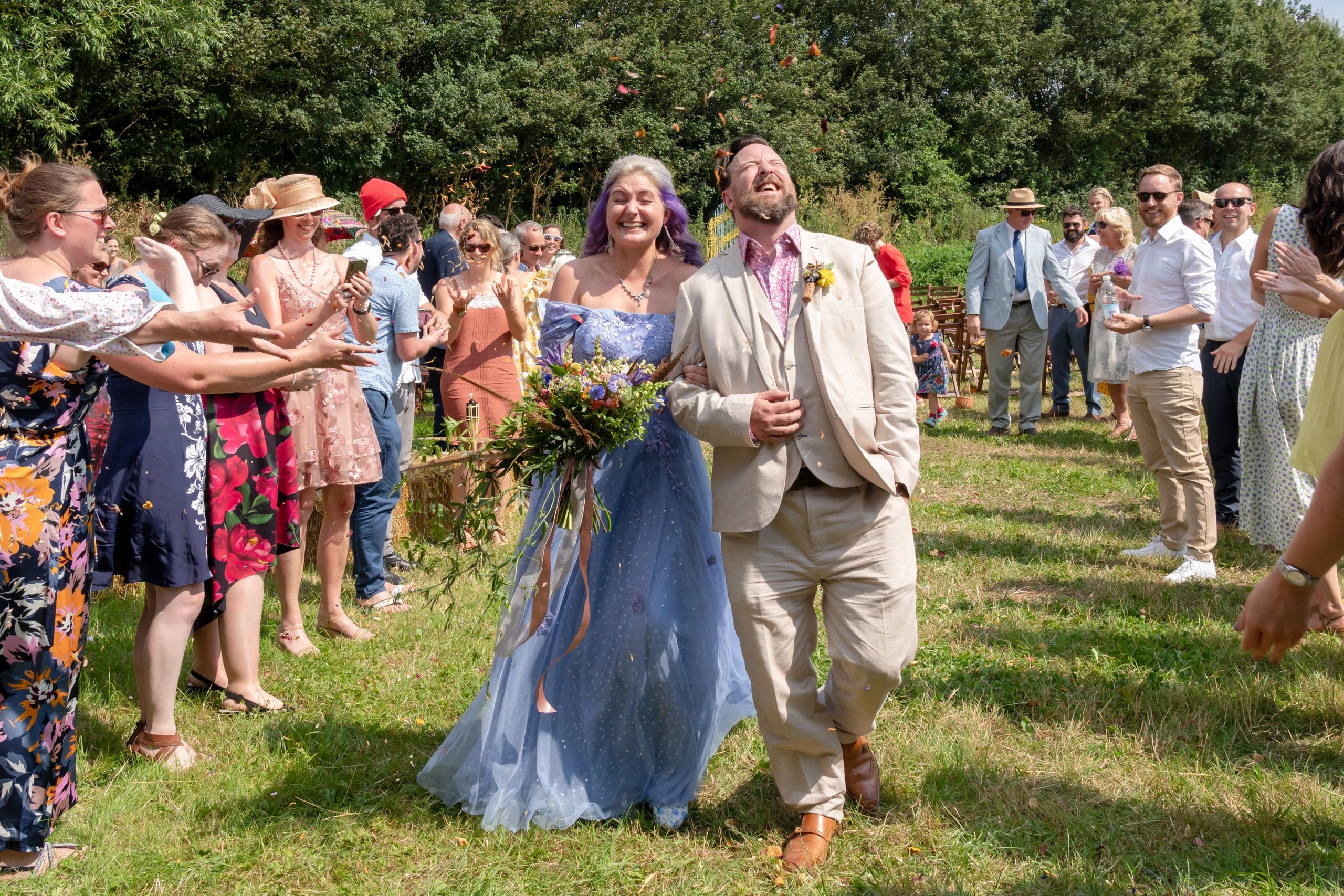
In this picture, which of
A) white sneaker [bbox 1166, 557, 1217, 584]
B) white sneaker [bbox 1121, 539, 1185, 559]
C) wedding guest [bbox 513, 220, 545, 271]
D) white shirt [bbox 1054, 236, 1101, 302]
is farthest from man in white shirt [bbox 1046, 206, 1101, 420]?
white sneaker [bbox 1166, 557, 1217, 584]

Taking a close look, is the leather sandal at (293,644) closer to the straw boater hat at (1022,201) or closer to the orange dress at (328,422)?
the orange dress at (328,422)

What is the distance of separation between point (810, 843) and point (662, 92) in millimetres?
34344

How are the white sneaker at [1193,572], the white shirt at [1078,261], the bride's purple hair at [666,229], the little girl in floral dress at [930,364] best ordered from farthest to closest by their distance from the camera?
the white shirt at [1078,261], the little girl in floral dress at [930,364], the white sneaker at [1193,572], the bride's purple hair at [666,229]

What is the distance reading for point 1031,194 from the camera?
12016 millimetres

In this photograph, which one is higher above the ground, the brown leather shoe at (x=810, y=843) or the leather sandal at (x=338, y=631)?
the brown leather shoe at (x=810, y=843)

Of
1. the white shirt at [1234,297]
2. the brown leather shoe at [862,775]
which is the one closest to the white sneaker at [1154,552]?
the white shirt at [1234,297]

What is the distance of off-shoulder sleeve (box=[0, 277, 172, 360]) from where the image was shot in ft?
10.3

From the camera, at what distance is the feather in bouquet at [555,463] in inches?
145

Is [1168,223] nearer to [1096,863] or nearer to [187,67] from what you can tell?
[1096,863]

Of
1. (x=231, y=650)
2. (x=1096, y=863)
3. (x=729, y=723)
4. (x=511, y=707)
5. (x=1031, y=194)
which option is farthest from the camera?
(x=1031, y=194)

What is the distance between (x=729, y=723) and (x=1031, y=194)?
9.30 m

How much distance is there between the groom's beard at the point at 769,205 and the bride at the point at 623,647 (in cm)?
64

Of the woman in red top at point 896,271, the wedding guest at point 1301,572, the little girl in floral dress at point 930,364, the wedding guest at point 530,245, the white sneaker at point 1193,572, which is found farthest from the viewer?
the little girl in floral dress at point 930,364

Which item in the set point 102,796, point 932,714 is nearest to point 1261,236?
point 932,714
